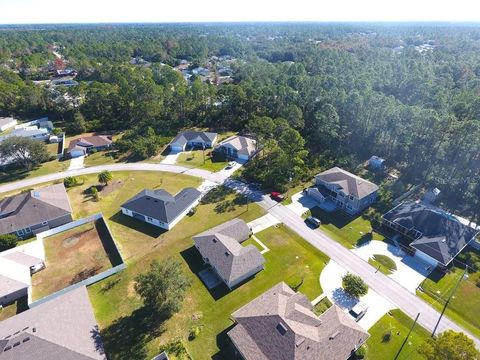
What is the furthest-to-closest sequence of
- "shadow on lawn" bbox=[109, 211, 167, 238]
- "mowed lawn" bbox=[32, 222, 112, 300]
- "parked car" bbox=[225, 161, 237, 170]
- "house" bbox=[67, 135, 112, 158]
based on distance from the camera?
"house" bbox=[67, 135, 112, 158], "parked car" bbox=[225, 161, 237, 170], "shadow on lawn" bbox=[109, 211, 167, 238], "mowed lawn" bbox=[32, 222, 112, 300]

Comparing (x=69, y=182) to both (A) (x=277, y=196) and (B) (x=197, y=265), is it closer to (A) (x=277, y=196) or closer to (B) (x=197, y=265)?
(B) (x=197, y=265)

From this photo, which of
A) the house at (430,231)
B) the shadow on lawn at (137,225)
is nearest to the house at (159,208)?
the shadow on lawn at (137,225)

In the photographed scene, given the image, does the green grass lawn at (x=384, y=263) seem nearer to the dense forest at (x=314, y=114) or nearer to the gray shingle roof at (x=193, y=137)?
the dense forest at (x=314, y=114)

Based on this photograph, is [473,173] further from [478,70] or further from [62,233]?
[478,70]

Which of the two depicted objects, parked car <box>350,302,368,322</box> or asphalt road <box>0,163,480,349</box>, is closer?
parked car <box>350,302,368,322</box>

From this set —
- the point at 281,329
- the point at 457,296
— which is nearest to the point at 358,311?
the point at 281,329

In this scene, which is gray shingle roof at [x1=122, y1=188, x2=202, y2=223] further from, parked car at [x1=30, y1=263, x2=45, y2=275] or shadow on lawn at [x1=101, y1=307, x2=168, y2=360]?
shadow on lawn at [x1=101, y1=307, x2=168, y2=360]

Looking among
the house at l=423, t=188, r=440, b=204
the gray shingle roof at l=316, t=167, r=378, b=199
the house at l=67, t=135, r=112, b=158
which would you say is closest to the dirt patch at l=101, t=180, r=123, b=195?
the house at l=67, t=135, r=112, b=158
